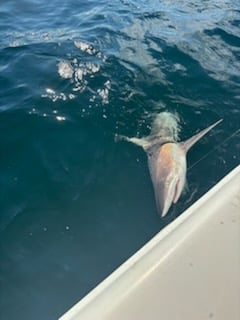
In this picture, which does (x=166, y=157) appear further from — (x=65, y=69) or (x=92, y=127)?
(x=65, y=69)

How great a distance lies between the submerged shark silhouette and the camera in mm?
3633

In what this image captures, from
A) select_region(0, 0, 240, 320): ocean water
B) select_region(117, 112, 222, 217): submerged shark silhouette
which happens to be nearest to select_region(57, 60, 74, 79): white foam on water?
select_region(0, 0, 240, 320): ocean water

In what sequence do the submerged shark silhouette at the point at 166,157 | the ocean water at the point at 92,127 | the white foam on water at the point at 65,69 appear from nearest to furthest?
the ocean water at the point at 92,127 → the submerged shark silhouette at the point at 166,157 → the white foam on water at the point at 65,69

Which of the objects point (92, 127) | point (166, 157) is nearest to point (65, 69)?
point (92, 127)

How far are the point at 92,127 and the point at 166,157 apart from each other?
1035 mm

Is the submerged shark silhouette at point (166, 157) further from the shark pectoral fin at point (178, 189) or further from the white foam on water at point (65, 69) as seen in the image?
the white foam on water at point (65, 69)

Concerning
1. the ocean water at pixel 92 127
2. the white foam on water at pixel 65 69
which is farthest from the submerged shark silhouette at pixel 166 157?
the white foam on water at pixel 65 69

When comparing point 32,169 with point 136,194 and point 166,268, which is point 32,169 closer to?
point 136,194

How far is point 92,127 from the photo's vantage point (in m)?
4.68

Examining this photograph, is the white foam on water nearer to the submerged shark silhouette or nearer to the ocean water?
the ocean water

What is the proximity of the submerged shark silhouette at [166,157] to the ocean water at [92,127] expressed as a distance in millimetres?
104

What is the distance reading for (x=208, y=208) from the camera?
2.08m

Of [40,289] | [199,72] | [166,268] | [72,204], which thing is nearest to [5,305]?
[40,289]

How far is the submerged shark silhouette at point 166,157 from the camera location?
3633 millimetres
